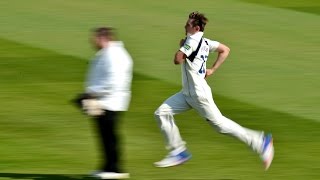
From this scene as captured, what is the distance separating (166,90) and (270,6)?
32.8 feet

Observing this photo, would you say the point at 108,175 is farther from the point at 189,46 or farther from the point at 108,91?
the point at 189,46

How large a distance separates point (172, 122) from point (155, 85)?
4.82 m

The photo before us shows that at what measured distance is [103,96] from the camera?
10.4 metres

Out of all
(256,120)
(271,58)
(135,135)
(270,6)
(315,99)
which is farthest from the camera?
(270,6)

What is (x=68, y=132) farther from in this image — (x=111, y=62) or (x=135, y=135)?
(x=111, y=62)

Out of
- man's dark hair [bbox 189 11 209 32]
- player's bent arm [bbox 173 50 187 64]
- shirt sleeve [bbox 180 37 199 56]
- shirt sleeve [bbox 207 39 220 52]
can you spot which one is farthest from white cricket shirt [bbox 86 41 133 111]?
shirt sleeve [bbox 207 39 220 52]

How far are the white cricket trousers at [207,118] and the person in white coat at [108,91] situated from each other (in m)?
0.79

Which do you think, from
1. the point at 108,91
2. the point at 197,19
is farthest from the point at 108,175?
the point at 197,19

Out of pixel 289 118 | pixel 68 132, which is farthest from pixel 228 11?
pixel 68 132

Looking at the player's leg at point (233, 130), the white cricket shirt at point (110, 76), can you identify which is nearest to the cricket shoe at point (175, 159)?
the player's leg at point (233, 130)

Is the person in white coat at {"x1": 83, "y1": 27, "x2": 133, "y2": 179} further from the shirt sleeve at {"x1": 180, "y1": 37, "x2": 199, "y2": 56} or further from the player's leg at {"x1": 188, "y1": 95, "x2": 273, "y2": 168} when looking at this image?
the player's leg at {"x1": 188, "y1": 95, "x2": 273, "y2": 168}

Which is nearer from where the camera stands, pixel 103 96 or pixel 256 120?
pixel 103 96

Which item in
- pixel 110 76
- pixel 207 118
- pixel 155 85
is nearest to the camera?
pixel 110 76

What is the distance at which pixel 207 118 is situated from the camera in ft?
36.6
